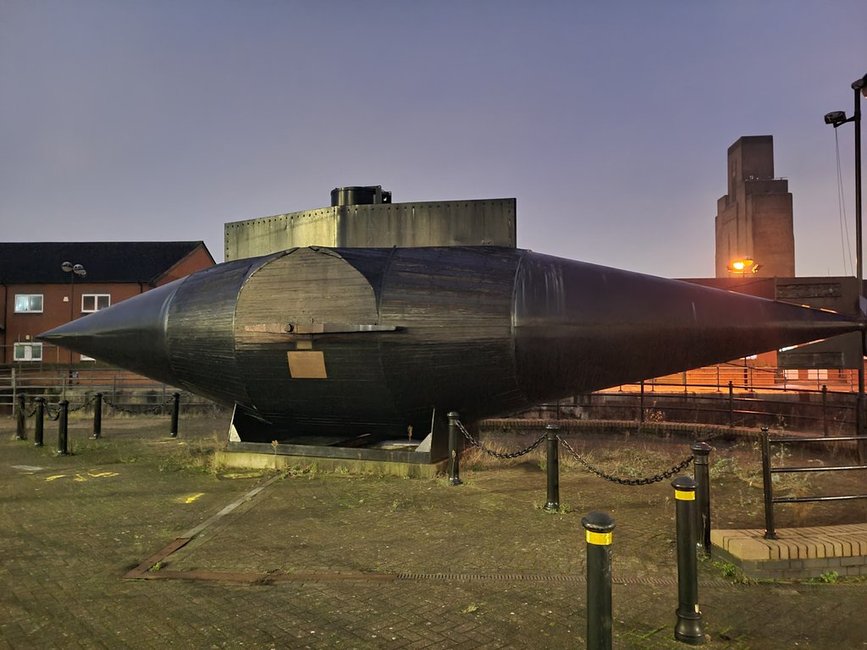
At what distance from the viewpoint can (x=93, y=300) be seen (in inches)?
1358

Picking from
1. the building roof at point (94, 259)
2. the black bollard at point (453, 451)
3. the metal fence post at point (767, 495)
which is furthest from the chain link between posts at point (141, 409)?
the metal fence post at point (767, 495)

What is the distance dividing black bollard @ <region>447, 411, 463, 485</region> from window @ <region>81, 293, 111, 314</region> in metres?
32.8

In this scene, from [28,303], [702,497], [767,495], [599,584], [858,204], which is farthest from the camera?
[28,303]

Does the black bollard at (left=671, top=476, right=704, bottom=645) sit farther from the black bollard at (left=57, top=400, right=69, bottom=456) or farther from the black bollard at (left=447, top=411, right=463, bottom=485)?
the black bollard at (left=57, top=400, right=69, bottom=456)

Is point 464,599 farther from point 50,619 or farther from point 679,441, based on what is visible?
point 679,441

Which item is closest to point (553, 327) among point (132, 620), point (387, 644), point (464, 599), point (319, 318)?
point (319, 318)

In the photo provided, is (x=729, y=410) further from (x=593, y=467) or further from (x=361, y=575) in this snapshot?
(x=361, y=575)

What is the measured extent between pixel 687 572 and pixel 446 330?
13.8 feet

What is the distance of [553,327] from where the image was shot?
7.16 meters

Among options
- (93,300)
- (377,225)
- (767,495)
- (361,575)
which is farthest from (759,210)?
(361,575)

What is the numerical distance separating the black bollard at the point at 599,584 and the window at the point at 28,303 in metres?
39.1

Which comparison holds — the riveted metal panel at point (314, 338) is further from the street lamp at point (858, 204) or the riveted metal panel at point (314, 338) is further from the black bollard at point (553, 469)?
the street lamp at point (858, 204)

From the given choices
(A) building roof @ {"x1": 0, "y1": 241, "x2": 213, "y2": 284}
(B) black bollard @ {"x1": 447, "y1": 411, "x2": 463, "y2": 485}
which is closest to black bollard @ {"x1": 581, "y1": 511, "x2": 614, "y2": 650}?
(B) black bollard @ {"x1": 447, "y1": 411, "x2": 463, "y2": 485}

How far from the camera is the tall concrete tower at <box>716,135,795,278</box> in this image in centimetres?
4706
